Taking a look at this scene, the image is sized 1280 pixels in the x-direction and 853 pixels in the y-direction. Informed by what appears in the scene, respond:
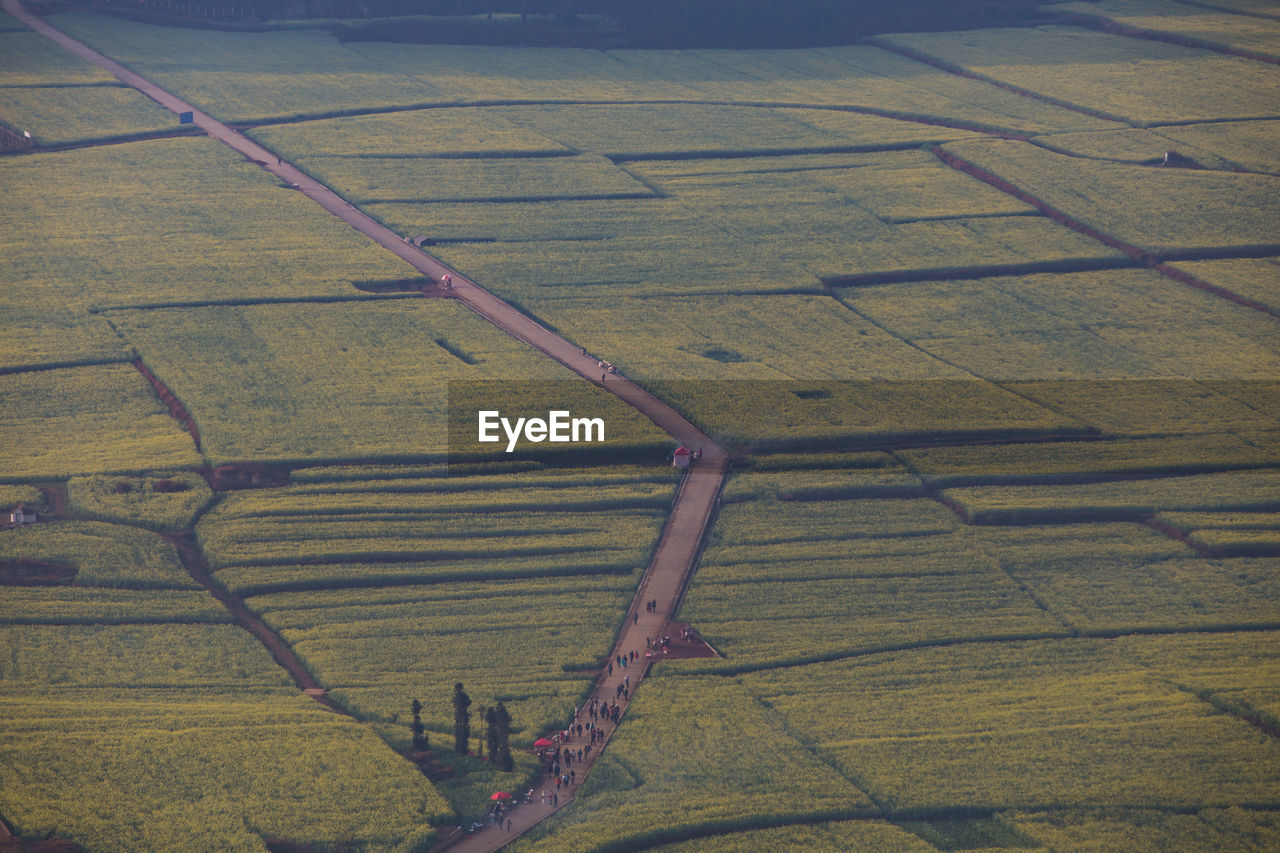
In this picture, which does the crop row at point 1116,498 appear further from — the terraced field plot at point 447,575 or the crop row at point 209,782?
the crop row at point 209,782

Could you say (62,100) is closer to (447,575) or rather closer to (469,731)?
(447,575)

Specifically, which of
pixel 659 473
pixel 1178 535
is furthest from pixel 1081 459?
Result: pixel 659 473

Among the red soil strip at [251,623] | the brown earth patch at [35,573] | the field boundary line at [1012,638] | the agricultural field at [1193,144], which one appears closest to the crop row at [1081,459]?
the field boundary line at [1012,638]

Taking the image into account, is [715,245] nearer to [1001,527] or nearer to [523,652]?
[1001,527]

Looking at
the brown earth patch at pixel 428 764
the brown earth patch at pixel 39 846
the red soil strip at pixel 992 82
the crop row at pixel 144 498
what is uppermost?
the red soil strip at pixel 992 82

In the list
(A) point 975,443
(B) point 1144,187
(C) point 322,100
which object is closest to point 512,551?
(A) point 975,443

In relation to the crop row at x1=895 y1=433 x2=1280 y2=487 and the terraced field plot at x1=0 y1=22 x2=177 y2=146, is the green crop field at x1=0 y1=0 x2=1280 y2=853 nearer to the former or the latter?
the crop row at x1=895 y1=433 x2=1280 y2=487
